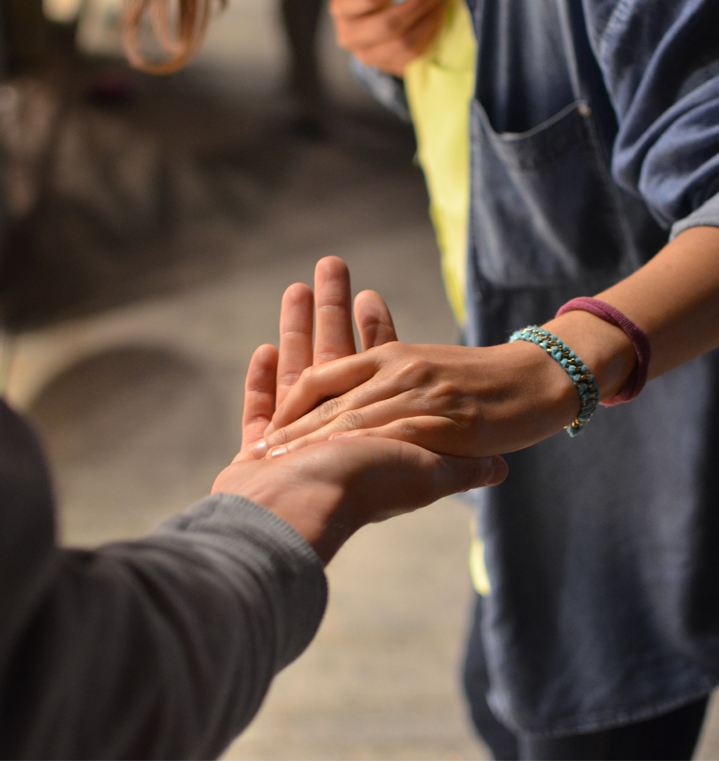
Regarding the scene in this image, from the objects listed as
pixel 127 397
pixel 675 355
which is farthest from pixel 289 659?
pixel 127 397

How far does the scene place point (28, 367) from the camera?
196cm

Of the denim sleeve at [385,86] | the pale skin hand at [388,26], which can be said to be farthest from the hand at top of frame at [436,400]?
the denim sleeve at [385,86]

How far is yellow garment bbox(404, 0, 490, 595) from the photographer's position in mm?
741

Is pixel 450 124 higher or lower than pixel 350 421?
higher

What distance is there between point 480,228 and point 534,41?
176 millimetres

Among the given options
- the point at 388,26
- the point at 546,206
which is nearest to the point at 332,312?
the point at 546,206

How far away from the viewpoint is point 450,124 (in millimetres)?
766

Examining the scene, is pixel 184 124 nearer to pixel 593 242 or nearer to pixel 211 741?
pixel 593 242

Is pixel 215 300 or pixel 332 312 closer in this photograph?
pixel 332 312

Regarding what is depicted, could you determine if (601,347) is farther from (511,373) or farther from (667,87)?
(667,87)

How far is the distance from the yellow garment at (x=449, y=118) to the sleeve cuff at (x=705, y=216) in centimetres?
28

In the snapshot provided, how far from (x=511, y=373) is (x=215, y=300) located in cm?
186

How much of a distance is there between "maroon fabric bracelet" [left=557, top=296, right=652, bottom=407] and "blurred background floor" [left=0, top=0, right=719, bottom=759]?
932 mm

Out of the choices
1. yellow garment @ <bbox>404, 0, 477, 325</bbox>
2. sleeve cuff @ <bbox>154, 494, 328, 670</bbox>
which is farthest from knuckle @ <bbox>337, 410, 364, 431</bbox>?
yellow garment @ <bbox>404, 0, 477, 325</bbox>
